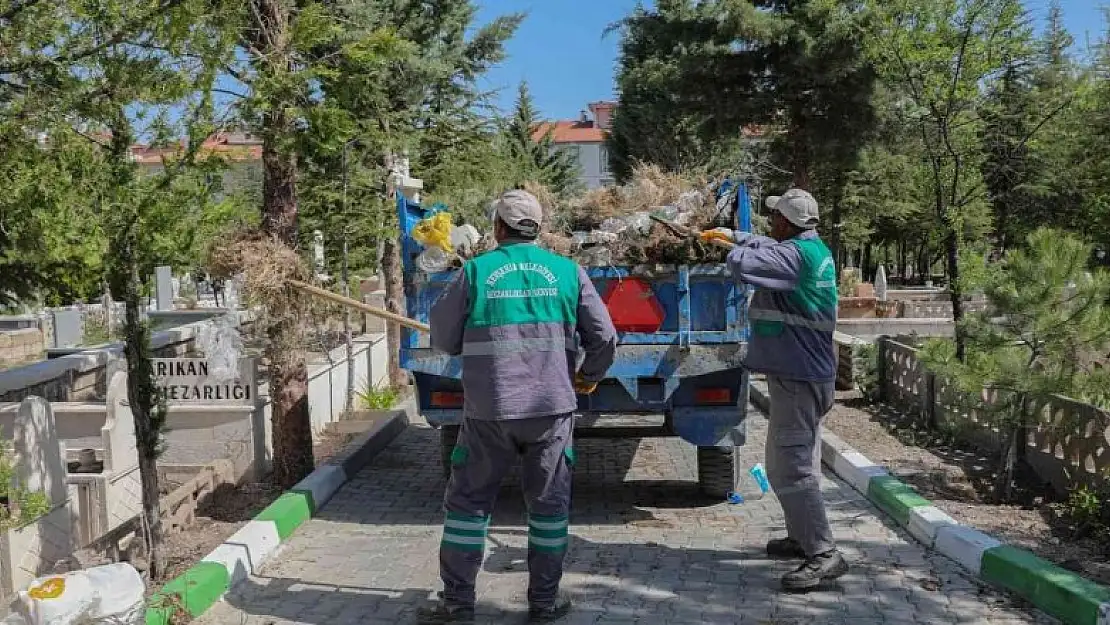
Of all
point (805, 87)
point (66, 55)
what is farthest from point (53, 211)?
point (805, 87)

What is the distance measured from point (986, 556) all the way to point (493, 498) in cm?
249

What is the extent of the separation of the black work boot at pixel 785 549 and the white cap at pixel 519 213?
7.23 ft

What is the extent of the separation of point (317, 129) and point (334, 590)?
2.86 meters

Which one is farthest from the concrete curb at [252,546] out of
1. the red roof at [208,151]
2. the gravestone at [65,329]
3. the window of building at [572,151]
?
the window of building at [572,151]

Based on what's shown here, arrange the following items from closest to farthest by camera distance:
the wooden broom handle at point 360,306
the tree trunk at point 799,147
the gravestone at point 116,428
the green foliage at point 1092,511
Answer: the green foliage at point 1092,511 < the wooden broom handle at point 360,306 < the gravestone at point 116,428 < the tree trunk at point 799,147

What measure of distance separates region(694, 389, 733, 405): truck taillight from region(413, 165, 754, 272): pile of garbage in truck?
83 centimetres

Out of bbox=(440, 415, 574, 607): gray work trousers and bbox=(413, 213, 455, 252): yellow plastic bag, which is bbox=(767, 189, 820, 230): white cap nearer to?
bbox=(440, 415, 574, 607): gray work trousers

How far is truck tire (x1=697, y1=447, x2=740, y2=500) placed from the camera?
6340 millimetres

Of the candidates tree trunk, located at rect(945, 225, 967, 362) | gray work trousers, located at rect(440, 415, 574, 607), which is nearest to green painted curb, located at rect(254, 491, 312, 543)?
gray work trousers, located at rect(440, 415, 574, 607)

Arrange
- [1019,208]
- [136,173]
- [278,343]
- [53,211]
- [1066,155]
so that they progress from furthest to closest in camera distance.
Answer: [1019,208], [1066,155], [278,343], [136,173], [53,211]

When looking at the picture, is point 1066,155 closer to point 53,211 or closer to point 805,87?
point 805,87

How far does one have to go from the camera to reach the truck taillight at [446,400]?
6.03m

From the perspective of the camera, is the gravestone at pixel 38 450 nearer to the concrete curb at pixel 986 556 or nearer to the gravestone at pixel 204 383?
the gravestone at pixel 204 383

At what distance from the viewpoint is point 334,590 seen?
479 cm
